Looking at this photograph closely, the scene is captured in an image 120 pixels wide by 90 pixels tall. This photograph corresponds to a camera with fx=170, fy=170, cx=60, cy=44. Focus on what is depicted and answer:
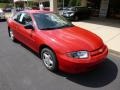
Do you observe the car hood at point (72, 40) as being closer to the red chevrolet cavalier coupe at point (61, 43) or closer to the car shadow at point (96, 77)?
the red chevrolet cavalier coupe at point (61, 43)

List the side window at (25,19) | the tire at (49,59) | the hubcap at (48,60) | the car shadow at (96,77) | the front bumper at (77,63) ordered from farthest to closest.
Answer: the side window at (25,19) → the hubcap at (48,60) → the tire at (49,59) → the car shadow at (96,77) → the front bumper at (77,63)

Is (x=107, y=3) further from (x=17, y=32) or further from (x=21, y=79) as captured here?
(x=21, y=79)

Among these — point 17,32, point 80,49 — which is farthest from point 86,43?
point 17,32

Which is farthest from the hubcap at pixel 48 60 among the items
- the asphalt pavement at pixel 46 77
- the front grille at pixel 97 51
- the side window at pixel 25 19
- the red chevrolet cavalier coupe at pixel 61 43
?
the side window at pixel 25 19

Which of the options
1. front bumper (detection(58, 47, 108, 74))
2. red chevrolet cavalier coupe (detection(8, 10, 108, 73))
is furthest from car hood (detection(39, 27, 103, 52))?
front bumper (detection(58, 47, 108, 74))

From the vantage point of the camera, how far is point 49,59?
456cm

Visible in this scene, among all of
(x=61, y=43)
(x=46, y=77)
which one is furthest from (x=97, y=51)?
(x=46, y=77)

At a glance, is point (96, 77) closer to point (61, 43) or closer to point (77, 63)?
point (77, 63)

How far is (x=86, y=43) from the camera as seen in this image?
13.9 feet

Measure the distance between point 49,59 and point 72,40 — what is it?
0.81 meters

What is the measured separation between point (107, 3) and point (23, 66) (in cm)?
Result: 1508

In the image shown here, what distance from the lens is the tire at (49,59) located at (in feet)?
14.1

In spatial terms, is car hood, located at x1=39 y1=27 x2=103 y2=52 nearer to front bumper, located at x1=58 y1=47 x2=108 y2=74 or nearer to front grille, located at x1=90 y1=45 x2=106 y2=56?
front grille, located at x1=90 y1=45 x2=106 y2=56

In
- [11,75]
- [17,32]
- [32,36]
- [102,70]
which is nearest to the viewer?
[11,75]
